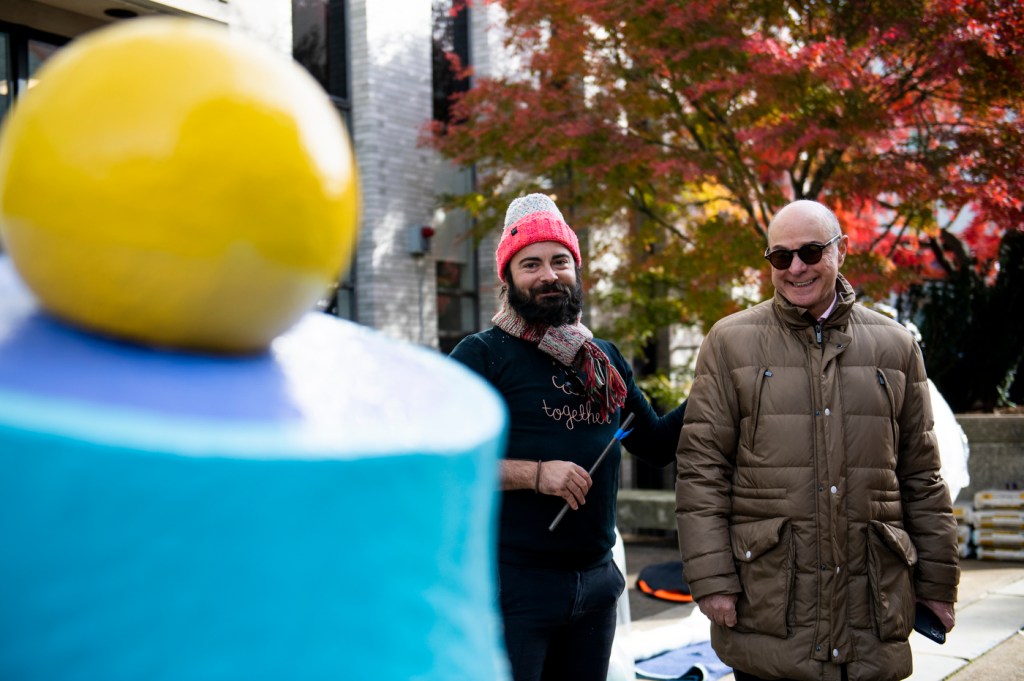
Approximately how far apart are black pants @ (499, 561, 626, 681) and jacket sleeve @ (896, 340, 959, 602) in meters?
0.98

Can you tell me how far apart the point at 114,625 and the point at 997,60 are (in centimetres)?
875

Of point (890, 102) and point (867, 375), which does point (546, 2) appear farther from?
point (867, 375)

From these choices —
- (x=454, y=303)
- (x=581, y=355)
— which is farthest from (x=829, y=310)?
(x=454, y=303)

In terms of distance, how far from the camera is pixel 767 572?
10.4 feet

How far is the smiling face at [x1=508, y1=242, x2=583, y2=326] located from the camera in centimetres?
315

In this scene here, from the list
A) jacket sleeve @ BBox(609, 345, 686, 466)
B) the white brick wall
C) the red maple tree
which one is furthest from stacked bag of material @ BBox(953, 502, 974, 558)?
jacket sleeve @ BBox(609, 345, 686, 466)

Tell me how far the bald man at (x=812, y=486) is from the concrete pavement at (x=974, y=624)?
2.74 meters

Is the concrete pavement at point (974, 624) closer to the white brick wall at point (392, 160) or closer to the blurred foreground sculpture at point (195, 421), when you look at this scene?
the white brick wall at point (392, 160)

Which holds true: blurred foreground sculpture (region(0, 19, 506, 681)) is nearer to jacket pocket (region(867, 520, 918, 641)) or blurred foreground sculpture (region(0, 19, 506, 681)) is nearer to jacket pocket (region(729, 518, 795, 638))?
jacket pocket (region(729, 518, 795, 638))

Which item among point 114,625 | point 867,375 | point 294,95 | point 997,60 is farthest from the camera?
point 997,60

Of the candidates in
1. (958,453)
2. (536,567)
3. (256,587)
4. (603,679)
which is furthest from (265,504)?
(958,453)

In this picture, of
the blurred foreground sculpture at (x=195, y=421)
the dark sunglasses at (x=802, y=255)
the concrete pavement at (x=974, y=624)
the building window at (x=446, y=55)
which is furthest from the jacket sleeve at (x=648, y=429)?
the building window at (x=446, y=55)

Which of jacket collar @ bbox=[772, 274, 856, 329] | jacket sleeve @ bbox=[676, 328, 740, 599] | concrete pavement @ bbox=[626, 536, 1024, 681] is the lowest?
concrete pavement @ bbox=[626, 536, 1024, 681]

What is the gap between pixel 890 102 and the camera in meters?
8.44
